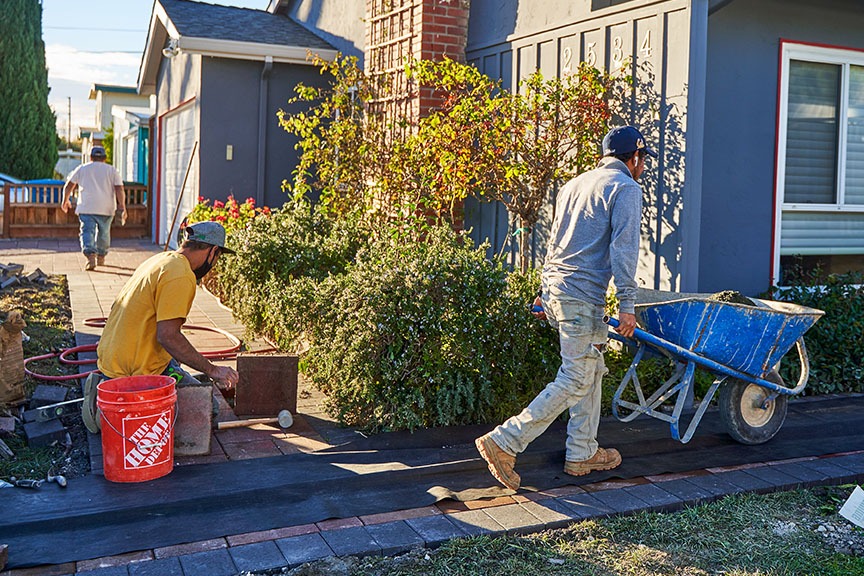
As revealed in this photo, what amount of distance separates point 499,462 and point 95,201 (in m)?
10.2

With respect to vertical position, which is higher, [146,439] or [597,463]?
[146,439]

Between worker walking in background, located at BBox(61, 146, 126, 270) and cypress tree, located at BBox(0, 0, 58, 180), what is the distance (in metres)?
14.6

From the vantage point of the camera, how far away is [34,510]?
171 inches

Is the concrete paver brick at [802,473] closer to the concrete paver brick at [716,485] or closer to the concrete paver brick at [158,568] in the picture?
the concrete paver brick at [716,485]

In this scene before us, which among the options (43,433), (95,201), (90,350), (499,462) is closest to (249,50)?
(95,201)

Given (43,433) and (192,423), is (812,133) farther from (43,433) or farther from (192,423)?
(43,433)

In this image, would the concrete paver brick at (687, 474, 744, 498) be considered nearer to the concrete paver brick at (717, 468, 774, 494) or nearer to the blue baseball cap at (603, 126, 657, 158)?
the concrete paver brick at (717, 468, 774, 494)

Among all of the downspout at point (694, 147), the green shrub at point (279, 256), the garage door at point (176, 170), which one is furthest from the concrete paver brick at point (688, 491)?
the garage door at point (176, 170)

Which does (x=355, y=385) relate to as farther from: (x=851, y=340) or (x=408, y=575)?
(x=851, y=340)

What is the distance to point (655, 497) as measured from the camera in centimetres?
486

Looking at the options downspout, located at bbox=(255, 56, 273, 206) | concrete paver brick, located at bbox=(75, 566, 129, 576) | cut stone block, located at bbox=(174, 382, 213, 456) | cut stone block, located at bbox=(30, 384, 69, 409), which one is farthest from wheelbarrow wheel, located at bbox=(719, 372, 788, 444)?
downspout, located at bbox=(255, 56, 273, 206)

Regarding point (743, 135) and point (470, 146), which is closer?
point (743, 135)

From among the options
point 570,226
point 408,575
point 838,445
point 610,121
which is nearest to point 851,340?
point 838,445

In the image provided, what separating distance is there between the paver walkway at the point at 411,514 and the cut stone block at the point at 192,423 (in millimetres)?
100
